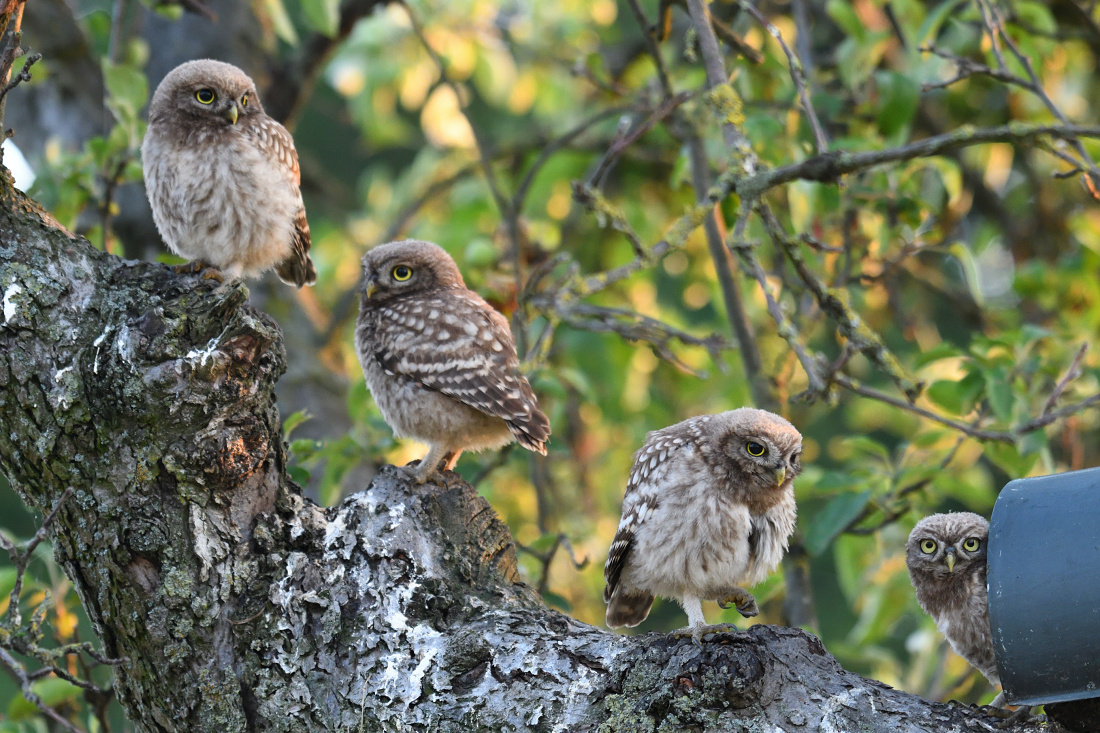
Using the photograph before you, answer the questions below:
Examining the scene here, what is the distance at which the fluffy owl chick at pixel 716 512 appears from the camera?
9.47 feet

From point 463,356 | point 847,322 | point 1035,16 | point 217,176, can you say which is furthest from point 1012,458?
point 217,176

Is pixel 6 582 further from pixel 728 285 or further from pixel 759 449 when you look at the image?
pixel 728 285

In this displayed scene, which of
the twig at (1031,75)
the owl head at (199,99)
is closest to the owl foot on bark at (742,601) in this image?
the twig at (1031,75)

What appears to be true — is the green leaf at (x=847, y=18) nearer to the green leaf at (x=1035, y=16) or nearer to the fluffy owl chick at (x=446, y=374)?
the green leaf at (x=1035, y=16)

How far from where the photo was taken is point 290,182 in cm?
356

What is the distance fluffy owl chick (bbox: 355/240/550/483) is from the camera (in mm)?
3285

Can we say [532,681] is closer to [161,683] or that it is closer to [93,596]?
[161,683]

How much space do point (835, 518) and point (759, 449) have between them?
0.99 meters

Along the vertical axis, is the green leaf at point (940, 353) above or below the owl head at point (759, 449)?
above

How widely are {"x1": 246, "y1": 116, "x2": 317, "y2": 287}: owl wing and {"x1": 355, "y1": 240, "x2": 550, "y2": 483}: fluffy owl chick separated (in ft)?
0.82

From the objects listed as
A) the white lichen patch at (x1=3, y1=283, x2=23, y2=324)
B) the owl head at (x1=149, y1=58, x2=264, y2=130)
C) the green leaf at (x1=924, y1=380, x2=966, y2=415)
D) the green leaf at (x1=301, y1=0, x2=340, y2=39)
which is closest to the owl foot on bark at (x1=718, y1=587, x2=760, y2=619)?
the green leaf at (x1=924, y1=380, x2=966, y2=415)

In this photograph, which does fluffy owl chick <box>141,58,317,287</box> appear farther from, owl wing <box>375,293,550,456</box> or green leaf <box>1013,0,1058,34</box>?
green leaf <box>1013,0,1058,34</box>

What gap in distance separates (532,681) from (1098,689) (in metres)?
1.05

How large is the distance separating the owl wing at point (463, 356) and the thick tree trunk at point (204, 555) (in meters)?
0.86
